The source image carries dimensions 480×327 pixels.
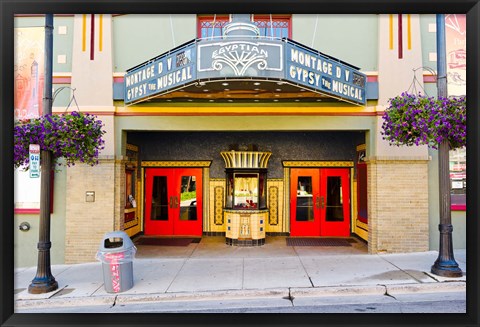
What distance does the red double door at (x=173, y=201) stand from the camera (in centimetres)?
1288

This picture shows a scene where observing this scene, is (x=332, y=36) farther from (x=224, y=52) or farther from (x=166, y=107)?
(x=166, y=107)

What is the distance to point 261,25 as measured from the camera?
393 inches

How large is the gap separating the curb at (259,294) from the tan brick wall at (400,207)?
2529 mm

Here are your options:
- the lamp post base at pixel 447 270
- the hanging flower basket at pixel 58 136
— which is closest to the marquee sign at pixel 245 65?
the hanging flower basket at pixel 58 136

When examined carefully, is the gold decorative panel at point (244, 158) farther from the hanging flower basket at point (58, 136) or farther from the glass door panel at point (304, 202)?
the hanging flower basket at point (58, 136)

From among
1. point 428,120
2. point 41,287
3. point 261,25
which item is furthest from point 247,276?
point 261,25

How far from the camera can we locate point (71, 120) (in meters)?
7.46

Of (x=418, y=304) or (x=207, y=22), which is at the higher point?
(x=207, y=22)

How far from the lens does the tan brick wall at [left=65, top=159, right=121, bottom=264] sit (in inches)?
379

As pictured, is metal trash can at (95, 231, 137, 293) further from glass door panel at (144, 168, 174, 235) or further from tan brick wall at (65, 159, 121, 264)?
glass door panel at (144, 168, 174, 235)

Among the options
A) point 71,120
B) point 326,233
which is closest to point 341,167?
point 326,233

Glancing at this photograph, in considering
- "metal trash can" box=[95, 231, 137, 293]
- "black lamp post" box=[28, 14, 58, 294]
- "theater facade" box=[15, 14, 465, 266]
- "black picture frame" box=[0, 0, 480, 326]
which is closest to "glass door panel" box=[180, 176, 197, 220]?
"theater facade" box=[15, 14, 465, 266]

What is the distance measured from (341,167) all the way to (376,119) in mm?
3045

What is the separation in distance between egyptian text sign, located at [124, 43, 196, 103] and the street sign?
9.11 feet
